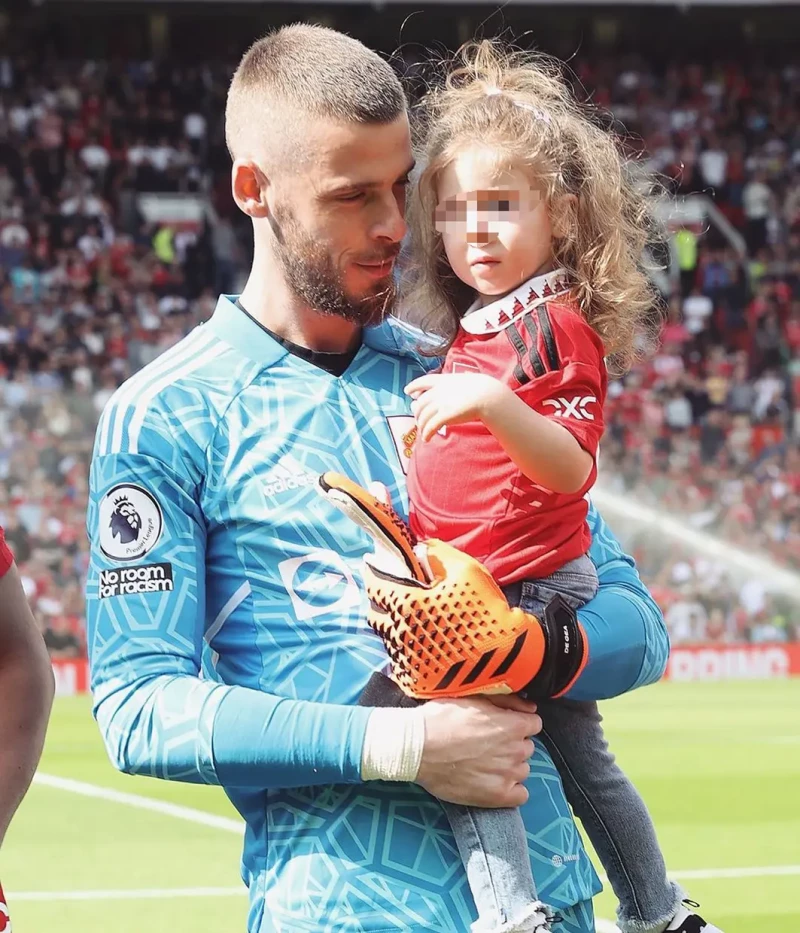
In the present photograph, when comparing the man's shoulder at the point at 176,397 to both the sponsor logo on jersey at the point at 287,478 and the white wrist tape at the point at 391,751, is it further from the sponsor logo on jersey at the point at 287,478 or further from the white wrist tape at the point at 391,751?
the white wrist tape at the point at 391,751

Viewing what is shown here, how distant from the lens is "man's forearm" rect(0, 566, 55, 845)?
2770mm

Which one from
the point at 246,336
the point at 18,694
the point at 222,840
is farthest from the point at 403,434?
the point at 222,840

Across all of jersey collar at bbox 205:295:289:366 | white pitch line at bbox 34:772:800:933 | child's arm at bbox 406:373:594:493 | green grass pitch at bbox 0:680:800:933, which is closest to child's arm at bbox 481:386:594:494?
child's arm at bbox 406:373:594:493

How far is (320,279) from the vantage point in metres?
2.70

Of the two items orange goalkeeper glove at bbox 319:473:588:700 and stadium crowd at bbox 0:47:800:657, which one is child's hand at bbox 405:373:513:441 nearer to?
orange goalkeeper glove at bbox 319:473:588:700

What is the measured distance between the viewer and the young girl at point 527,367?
2.58m

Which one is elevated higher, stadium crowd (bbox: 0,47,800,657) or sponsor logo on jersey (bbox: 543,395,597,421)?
sponsor logo on jersey (bbox: 543,395,597,421)

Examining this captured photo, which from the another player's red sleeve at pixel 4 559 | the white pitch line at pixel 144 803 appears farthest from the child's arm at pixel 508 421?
the white pitch line at pixel 144 803

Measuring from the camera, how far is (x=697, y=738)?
12734mm

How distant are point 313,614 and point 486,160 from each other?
2.83 ft

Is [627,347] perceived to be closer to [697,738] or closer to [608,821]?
[608,821]

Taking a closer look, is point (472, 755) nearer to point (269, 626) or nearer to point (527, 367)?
point (269, 626)

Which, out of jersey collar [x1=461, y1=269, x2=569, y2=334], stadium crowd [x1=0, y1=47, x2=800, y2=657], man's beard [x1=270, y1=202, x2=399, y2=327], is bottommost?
stadium crowd [x1=0, y1=47, x2=800, y2=657]

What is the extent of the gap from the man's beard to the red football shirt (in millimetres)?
218
